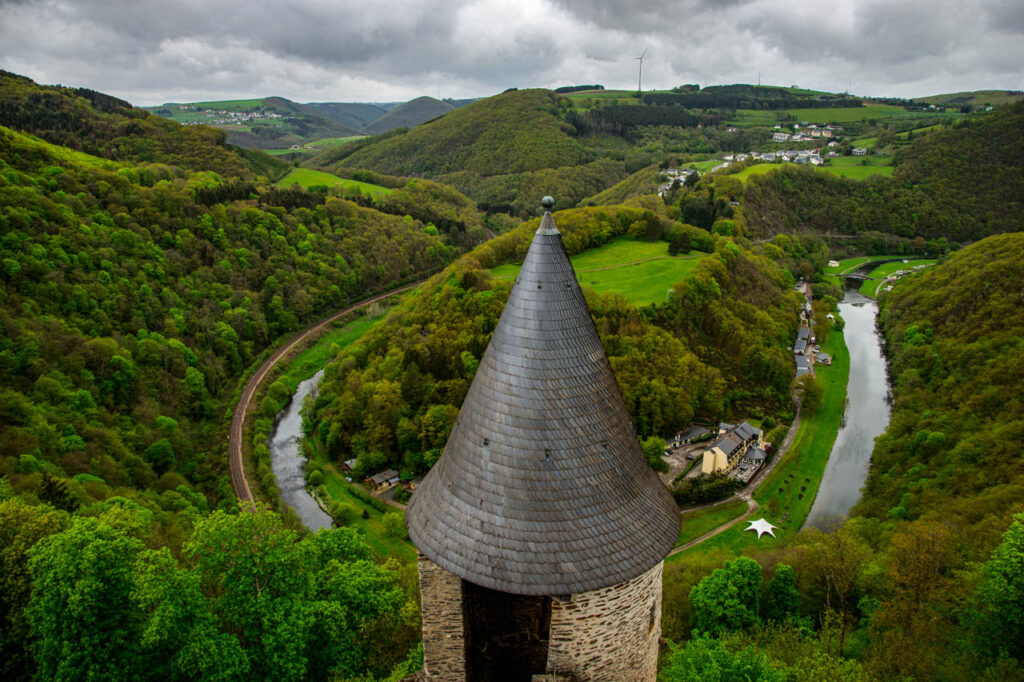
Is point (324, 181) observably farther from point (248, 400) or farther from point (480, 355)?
point (480, 355)

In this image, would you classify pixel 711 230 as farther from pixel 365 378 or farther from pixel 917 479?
pixel 365 378

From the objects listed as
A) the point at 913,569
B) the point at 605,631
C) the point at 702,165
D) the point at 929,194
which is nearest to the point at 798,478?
the point at 913,569

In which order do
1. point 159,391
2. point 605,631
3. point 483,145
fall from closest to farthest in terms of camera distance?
point 605,631, point 159,391, point 483,145

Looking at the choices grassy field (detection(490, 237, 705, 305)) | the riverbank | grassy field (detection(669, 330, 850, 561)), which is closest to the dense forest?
grassy field (detection(669, 330, 850, 561))

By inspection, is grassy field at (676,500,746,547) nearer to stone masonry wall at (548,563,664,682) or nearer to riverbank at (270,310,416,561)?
riverbank at (270,310,416,561)

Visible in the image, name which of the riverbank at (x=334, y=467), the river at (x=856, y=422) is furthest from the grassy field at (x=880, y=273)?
the riverbank at (x=334, y=467)
